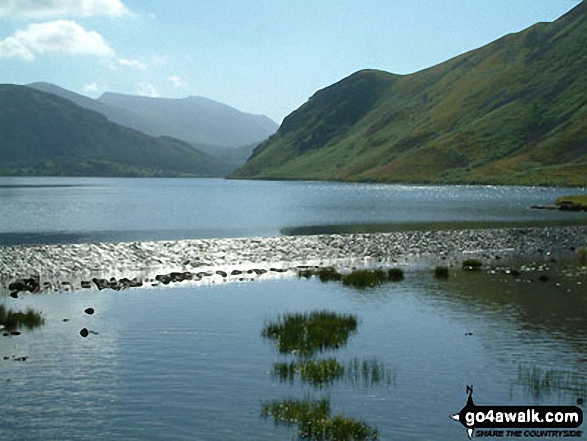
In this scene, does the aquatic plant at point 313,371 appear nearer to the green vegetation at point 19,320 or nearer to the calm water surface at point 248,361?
the calm water surface at point 248,361

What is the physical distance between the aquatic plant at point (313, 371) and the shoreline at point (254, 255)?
23.8 meters

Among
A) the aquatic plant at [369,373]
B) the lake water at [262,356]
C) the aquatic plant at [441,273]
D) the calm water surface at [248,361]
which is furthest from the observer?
the aquatic plant at [441,273]

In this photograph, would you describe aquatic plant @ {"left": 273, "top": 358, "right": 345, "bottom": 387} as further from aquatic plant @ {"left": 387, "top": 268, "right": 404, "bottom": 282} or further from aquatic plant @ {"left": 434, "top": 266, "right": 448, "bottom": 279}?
aquatic plant @ {"left": 434, "top": 266, "right": 448, "bottom": 279}

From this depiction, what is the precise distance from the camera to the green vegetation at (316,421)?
1980 centimetres

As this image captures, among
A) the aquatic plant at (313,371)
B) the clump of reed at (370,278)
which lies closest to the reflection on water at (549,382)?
the aquatic plant at (313,371)

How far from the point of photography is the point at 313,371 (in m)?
26.3

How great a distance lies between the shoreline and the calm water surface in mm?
8418

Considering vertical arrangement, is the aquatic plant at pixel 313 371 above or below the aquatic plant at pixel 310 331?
below

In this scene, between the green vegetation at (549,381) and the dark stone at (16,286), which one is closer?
the green vegetation at (549,381)

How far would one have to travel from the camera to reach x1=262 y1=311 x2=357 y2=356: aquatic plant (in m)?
30.7

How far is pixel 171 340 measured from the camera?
3200 centimetres

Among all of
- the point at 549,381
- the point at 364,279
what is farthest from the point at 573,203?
the point at 549,381

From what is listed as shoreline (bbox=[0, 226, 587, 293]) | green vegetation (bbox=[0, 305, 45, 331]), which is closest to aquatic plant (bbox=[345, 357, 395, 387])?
green vegetation (bbox=[0, 305, 45, 331])

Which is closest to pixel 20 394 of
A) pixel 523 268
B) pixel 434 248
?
pixel 523 268
